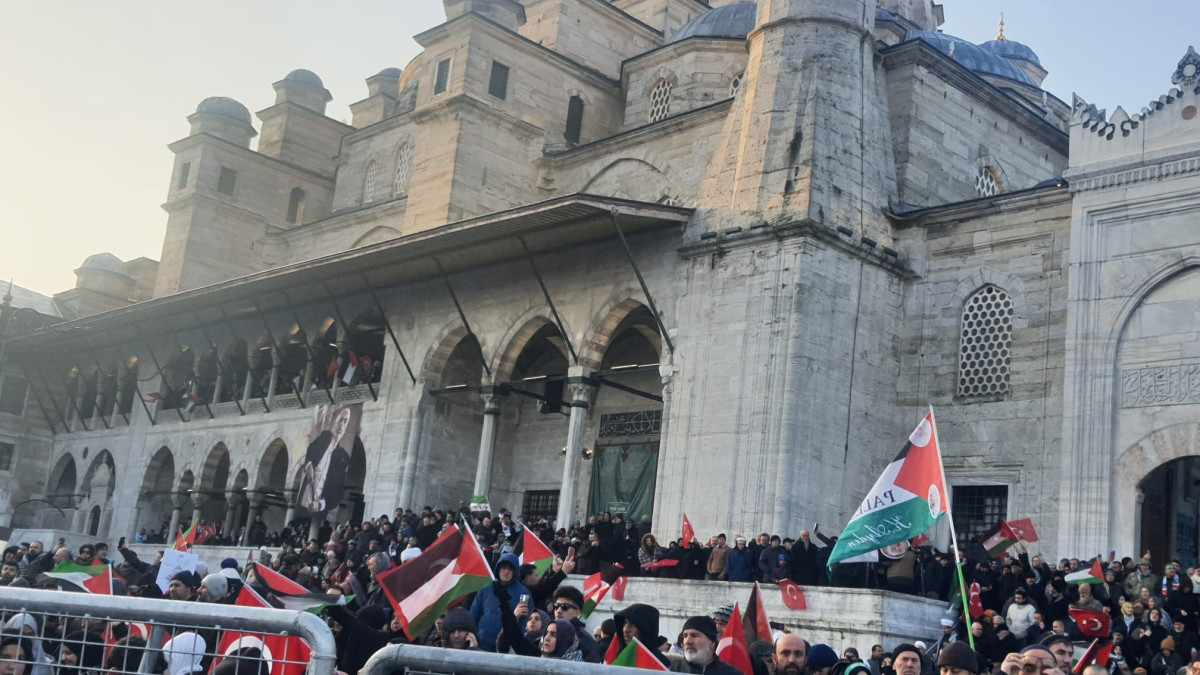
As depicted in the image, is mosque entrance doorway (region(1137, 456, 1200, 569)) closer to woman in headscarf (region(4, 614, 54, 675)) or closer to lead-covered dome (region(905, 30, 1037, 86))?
lead-covered dome (region(905, 30, 1037, 86))

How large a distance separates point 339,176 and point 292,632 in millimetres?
32366

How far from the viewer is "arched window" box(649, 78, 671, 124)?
28672 mm

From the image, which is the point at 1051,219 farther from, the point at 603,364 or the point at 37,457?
the point at 37,457

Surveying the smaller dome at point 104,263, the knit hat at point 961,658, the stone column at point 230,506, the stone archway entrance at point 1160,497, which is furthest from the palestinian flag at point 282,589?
the smaller dome at point 104,263

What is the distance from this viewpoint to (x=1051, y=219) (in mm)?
18906

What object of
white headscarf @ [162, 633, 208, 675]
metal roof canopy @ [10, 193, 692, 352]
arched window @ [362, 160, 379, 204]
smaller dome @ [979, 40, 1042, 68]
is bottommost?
white headscarf @ [162, 633, 208, 675]

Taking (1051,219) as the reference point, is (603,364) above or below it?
below

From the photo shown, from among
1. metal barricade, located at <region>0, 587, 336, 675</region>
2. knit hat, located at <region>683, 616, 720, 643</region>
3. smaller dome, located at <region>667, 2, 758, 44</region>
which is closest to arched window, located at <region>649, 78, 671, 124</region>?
smaller dome, located at <region>667, 2, 758, 44</region>

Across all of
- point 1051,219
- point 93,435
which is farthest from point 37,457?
point 1051,219

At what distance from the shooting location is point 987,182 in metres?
23.7

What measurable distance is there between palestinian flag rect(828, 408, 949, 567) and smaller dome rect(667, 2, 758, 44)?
19.2 meters

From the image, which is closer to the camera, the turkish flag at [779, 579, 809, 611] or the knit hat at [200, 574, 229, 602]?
the knit hat at [200, 574, 229, 602]

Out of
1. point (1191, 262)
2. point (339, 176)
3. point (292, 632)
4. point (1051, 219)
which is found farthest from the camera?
point (339, 176)

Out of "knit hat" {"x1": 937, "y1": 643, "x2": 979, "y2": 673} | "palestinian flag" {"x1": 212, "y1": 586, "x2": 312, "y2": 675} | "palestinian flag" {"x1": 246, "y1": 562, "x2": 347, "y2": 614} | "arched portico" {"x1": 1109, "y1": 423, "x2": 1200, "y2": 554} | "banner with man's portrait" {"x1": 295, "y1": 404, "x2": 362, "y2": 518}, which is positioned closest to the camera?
"palestinian flag" {"x1": 212, "y1": 586, "x2": 312, "y2": 675}
